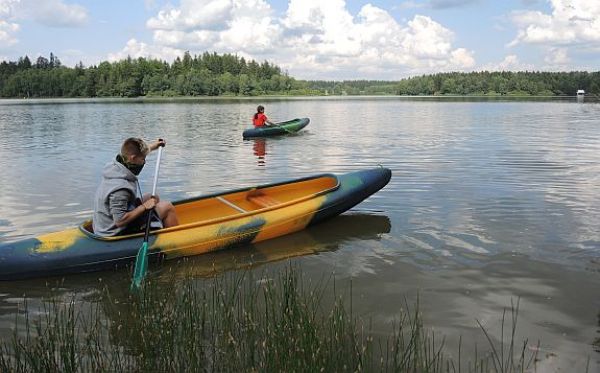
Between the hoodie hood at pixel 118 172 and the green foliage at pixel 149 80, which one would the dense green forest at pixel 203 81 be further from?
the hoodie hood at pixel 118 172

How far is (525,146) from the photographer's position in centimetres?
2147

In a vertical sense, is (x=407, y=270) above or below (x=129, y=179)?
below

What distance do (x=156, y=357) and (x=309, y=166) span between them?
1317cm

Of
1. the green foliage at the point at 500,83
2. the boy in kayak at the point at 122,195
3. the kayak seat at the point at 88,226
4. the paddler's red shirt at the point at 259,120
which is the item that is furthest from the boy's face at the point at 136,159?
the green foliage at the point at 500,83

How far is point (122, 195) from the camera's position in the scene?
7.14 m

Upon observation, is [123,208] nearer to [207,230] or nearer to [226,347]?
[207,230]

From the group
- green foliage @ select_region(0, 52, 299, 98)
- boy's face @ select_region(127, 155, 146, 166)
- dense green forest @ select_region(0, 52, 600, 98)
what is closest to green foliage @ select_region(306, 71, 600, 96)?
dense green forest @ select_region(0, 52, 600, 98)

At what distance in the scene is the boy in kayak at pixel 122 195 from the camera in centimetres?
712

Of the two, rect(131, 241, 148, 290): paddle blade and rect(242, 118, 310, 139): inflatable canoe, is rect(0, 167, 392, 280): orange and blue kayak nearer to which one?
rect(131, 241, 148, 290): paddle blade

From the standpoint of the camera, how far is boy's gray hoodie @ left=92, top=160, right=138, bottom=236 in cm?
714

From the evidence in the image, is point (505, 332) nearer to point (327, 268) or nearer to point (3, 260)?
point (327, 268)

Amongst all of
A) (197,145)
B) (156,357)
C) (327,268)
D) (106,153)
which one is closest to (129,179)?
(327,268)

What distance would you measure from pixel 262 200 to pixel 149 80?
131149 millimetres

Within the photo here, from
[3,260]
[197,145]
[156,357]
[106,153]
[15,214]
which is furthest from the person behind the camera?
[197,145]
